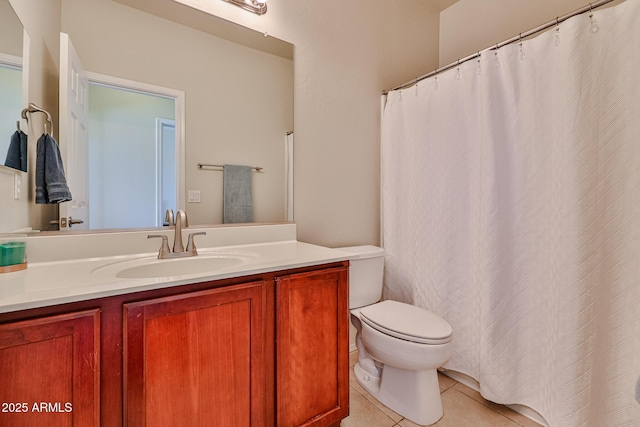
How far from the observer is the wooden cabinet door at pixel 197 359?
0.83 meters

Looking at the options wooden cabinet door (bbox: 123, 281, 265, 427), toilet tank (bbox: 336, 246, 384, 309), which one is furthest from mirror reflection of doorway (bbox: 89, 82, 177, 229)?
toilet tank (bbox: 336, 246, 384, 309)

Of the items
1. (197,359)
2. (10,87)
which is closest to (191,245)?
(197,359)

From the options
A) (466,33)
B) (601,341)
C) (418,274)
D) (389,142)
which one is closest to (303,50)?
(389,142)

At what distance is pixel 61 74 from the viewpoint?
112 cm

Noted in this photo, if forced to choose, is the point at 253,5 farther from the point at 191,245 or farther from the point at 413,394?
the point at 413,394

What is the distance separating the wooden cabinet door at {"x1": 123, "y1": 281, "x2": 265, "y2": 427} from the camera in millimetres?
826

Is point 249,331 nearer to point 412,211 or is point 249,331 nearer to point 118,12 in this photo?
point 412,211

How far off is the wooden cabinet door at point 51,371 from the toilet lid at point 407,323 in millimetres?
1125

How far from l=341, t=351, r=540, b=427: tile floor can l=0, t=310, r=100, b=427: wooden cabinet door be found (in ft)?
3.61

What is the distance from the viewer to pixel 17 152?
1003 mm

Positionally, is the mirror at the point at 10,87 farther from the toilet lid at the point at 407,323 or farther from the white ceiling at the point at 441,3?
the white ceiling at the point at 441,3

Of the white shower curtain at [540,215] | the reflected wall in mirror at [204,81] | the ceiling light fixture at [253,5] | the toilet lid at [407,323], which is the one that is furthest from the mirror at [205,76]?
the white shower curtain at [540,215]

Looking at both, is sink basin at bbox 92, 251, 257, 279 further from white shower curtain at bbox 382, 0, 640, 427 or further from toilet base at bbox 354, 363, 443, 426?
white shower curtain at bbox 382, 0, 640, 427

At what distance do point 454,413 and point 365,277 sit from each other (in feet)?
2.61
